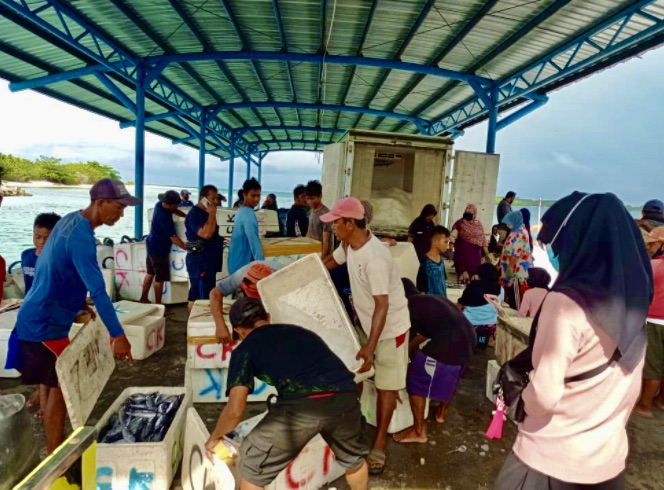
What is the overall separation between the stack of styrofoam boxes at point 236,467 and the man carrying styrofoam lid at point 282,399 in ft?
0.54

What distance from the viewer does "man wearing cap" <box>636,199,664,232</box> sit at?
529cm

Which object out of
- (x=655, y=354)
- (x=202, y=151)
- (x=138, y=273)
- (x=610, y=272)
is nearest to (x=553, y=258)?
(x=610, y=272)

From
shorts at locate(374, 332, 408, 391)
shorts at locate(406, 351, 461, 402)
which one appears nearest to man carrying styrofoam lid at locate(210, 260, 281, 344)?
shorts at locate(374, 332, 408, 391)

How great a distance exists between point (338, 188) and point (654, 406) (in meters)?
5.05

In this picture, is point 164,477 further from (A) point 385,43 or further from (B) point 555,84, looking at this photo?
(B) point 555,84

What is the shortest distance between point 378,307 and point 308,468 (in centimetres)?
110

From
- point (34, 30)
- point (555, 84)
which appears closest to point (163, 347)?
point (34, 30)

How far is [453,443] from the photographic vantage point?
330 cm

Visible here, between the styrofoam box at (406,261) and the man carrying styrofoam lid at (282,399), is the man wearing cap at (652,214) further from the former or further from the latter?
the man carrying styrofoam lid at (282,399)

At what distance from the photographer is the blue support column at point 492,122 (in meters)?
10.4

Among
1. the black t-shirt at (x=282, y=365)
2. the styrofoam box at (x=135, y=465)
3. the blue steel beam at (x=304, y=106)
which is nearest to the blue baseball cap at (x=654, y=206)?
the black t-shirt at (x=282, y=365)

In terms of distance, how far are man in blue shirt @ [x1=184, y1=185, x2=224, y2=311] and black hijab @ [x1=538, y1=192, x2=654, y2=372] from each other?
452 cm

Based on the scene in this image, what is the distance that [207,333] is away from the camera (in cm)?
349

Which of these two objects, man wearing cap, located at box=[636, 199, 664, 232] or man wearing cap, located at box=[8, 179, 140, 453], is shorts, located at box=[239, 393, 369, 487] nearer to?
man wearing cap, located at box=[8, 179, 140, 453]
